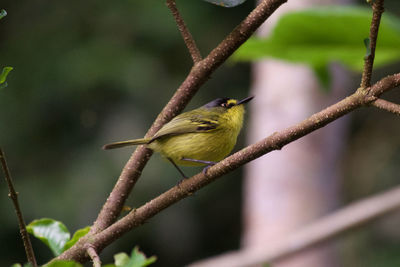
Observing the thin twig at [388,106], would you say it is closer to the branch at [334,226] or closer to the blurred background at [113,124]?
the branch at [334,226]

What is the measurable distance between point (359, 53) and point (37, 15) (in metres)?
7.02

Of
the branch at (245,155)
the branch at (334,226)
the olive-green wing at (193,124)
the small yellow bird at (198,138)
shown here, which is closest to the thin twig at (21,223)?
the branch at (245,155)

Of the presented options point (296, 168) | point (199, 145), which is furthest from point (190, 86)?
point (296, 168)

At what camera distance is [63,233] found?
1697 mm

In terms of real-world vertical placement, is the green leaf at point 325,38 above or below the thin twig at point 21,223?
above

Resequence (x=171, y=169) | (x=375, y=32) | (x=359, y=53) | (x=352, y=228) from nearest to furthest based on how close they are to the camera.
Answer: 1. (x=375, y=32)
2. (x=359, y=53)
3. (x=352, y=228)
4. (x=171, y=169)

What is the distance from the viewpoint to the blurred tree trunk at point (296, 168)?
5.63 meters

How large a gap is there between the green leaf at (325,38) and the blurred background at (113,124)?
350 cm

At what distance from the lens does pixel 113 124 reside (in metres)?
7.67

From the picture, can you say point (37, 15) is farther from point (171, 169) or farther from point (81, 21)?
point (171, 169)

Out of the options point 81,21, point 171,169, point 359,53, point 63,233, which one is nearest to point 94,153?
point 171,169

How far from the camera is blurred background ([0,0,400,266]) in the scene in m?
7.30

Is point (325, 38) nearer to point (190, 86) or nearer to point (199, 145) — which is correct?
point (199, 145)

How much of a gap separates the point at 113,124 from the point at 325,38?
4.72 m
